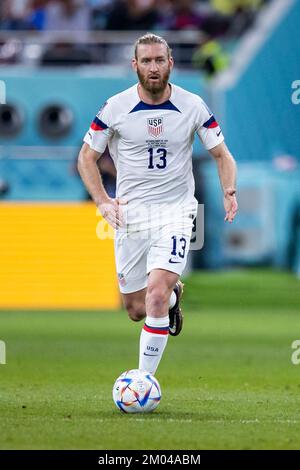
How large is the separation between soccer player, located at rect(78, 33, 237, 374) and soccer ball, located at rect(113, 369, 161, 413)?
320 mm

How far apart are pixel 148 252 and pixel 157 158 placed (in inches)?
29.5

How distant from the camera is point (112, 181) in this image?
21219 millimetres

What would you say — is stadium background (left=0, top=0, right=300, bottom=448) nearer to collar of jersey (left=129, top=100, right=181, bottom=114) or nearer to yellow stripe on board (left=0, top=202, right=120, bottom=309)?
yellow stripe on board (left=0, top=202, right=120, bottom=309)

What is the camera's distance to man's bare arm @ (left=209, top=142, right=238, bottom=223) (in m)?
9.49

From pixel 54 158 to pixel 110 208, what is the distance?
12959mm

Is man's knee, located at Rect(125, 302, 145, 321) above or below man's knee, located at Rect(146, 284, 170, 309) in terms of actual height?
below

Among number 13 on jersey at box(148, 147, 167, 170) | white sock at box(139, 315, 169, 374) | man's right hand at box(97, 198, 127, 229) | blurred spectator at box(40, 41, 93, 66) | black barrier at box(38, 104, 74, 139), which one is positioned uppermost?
number 13 on jersey at box(148, 147, 167, 170)

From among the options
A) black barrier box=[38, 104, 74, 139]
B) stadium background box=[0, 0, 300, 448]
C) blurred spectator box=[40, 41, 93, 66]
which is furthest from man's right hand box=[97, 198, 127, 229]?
black barrier box=[38, 104, 74, 139]

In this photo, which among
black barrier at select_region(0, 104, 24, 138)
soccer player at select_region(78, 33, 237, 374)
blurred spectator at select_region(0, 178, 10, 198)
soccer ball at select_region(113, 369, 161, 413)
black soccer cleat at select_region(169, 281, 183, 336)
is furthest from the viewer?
black barrier at select_region(0, 104, 24, 138)

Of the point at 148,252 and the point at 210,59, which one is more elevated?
the point at 148,252

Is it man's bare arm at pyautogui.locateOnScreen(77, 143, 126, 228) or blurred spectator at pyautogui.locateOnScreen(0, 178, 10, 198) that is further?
blurred spectator at pyautogui.locateOnScreen(0, 178, 10, 198)

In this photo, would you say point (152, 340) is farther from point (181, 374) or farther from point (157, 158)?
point (181, 374)

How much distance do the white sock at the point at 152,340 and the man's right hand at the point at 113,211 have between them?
786 millimetres

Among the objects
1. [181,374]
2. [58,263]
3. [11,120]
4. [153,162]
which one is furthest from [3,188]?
[153,162]
